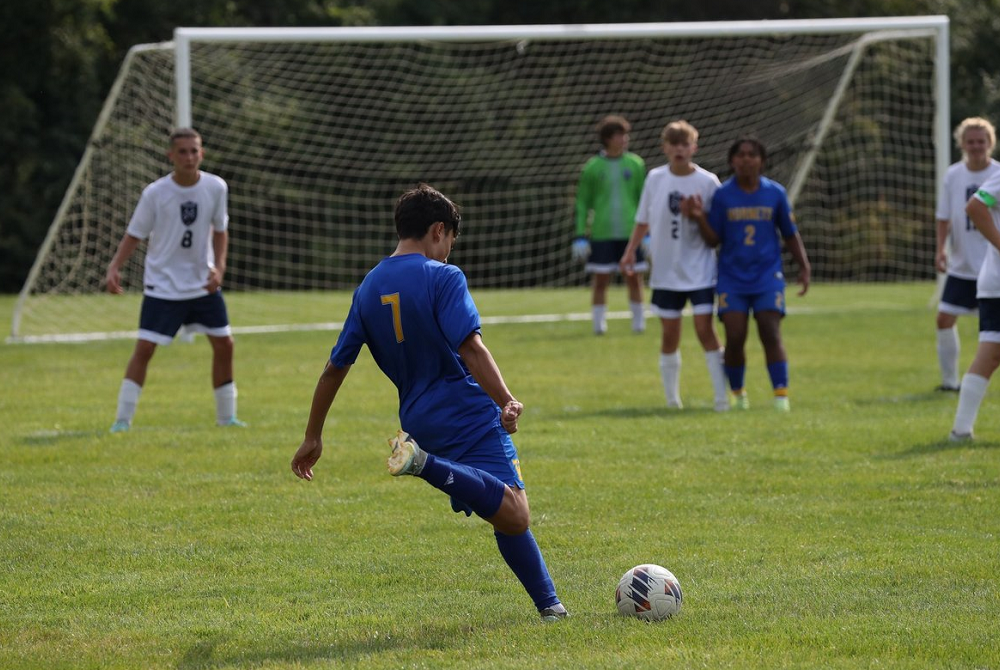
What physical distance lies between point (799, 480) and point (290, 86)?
14.6m

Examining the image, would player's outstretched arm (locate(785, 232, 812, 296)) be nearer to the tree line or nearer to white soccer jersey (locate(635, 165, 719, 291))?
white soccer jersey (locate(635, 165, 719, 291))

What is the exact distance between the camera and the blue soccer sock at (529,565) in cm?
484

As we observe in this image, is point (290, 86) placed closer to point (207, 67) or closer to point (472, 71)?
point (207, 67)

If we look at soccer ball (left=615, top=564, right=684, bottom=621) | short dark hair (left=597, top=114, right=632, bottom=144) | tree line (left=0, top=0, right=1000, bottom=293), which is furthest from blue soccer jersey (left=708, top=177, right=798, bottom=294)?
tree line (left=0, top=0, right=1000, bottom=293)

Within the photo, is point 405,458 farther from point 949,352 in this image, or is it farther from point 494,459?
point 949,352

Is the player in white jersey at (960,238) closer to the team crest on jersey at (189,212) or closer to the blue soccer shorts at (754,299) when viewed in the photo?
the blue soccer shorts at (754,299)

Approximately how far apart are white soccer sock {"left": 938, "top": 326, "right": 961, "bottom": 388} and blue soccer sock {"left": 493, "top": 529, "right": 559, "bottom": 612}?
6816 millimetres

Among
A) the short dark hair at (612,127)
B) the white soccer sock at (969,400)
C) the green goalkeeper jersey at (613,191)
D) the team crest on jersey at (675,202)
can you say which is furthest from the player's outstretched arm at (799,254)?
the green goalkeeper jersey at (613,191)

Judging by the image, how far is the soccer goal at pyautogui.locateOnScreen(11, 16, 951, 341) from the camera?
59.5 feet

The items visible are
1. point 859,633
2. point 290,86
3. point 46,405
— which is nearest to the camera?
point 859,633

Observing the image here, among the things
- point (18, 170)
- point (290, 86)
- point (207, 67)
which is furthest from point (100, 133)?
point (18, 170)

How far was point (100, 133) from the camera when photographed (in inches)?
620

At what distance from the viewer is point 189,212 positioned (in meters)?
9.54

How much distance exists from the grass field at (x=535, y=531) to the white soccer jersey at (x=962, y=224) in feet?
3.30
